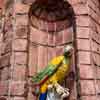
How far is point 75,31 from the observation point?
226 inches

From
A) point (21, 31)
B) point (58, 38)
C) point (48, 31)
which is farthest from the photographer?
point (48, 31)

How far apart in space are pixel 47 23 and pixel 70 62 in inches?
54.7

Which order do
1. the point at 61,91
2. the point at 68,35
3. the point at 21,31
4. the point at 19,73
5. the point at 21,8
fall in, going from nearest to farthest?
the point at 61,91
the point at 19,73
the point at 21,31
the point at 21,8
the point at 68,35

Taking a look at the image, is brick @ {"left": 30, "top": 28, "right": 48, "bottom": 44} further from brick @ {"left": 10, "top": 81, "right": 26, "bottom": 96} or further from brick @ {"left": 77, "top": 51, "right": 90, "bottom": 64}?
brick @ {"left": 10, "top": 81, "right": 26, "bottom": 96}

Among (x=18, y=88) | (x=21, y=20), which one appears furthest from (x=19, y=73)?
(x=21, y=20)

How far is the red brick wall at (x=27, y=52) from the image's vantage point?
17.0ft

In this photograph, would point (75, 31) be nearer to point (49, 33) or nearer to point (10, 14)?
point (49, 33)

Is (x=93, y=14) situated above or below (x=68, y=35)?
above

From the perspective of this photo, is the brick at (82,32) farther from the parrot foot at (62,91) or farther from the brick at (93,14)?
the parrot foot at (62,91)

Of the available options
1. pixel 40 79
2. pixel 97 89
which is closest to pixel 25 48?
pixel 40 79

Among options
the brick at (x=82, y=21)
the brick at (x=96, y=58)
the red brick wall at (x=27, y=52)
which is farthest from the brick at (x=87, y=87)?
the brick at (x=82, y=21)

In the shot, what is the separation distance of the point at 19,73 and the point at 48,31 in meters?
1.51

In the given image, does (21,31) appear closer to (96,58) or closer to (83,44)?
(83,44)

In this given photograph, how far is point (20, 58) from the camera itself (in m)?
5.36
